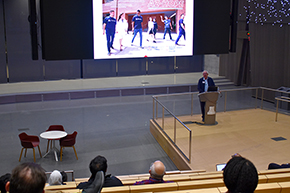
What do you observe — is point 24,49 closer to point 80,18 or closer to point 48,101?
point 48,101

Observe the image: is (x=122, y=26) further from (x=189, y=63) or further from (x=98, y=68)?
Answer: (x=189, y=63)

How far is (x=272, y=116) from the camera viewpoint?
946 centimetres

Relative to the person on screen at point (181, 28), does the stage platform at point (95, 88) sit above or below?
below

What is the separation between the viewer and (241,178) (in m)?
1.88

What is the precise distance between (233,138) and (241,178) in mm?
6107

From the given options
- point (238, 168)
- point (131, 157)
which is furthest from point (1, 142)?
point (238, 168)

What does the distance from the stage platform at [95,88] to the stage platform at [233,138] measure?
14.1ft

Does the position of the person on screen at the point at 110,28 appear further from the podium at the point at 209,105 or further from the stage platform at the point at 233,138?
the podium at the point at 209,105

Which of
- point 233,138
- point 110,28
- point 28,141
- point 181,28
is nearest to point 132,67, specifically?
point 181,28

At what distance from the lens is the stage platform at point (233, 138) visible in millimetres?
6672

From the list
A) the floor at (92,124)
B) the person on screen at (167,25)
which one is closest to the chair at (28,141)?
the floor at (92,124)

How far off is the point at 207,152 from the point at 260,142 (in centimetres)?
145

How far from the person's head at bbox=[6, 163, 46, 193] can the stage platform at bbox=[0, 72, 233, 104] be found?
10910mm

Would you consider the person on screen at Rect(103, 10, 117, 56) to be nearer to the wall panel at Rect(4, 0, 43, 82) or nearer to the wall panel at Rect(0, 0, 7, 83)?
the wall panel at Rect(4, 0, 43, 82)
